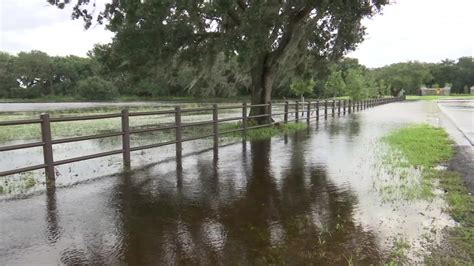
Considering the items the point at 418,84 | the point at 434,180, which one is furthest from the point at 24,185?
the point at 418,84

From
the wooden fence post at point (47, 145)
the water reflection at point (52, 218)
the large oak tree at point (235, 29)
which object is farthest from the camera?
the large oak tree at point (235, 29)

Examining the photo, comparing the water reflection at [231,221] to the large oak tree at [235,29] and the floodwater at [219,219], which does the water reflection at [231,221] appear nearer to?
the floodwater at [219,219]

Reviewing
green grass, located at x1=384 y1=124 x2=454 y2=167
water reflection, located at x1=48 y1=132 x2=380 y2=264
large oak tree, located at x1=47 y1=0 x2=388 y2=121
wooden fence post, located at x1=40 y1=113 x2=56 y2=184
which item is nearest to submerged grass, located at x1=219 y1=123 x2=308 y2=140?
large oak tree, located at x1=47 y1=0 x2=388 y2=121

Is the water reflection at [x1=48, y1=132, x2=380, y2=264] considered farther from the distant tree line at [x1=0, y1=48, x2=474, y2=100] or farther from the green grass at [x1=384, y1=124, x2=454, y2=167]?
the distant tree line at [x1=0, y1=48, x2=474, y2=100]

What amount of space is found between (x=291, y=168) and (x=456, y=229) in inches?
171

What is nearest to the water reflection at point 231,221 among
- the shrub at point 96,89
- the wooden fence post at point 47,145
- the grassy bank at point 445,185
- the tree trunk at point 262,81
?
the grassy bank at point 445,185

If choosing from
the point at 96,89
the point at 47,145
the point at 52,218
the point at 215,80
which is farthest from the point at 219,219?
the point at 96,89

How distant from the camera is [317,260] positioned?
166 inches

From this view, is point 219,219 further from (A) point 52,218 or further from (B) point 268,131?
(B) point 268,131

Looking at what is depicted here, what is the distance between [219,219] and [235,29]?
1155 centimetres

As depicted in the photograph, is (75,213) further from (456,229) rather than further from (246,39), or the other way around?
(246,39)

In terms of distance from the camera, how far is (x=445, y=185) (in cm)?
742

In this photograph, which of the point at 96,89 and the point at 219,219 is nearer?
the point at 219,219

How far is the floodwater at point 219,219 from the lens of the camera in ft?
14.3
